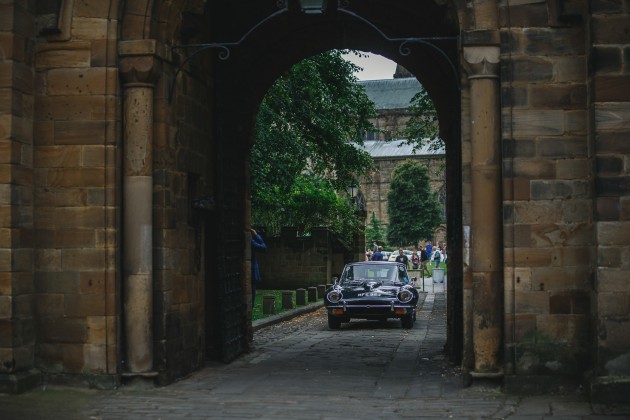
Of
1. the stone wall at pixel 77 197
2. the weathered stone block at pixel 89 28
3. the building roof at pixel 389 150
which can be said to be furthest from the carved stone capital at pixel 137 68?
the building roof at pixel 389 150

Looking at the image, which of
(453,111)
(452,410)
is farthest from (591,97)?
(453,111)

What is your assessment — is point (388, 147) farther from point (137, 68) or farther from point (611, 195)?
point (611, 195)

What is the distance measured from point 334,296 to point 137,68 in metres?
10.1

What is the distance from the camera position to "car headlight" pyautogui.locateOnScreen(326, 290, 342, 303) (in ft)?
62.5

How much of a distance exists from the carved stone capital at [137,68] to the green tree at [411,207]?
67314mm

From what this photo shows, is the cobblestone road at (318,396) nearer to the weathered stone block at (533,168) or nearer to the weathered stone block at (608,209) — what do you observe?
the weathered stone block at (608,209)

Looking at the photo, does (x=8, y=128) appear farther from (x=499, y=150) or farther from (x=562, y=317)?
(x=562, y=317)

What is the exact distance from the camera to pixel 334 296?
752 inches

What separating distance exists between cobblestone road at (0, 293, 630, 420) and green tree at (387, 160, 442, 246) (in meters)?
63.1

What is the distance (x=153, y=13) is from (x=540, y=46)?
4157mm

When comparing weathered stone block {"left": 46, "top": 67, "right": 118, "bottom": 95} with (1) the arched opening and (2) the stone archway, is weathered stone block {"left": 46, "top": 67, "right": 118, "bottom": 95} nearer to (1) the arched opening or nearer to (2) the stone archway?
(2) the stone archway

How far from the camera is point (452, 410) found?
27.8ft

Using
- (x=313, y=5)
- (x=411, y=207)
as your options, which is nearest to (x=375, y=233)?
(x=411, y=207)

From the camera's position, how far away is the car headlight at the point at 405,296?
62.3 feet
